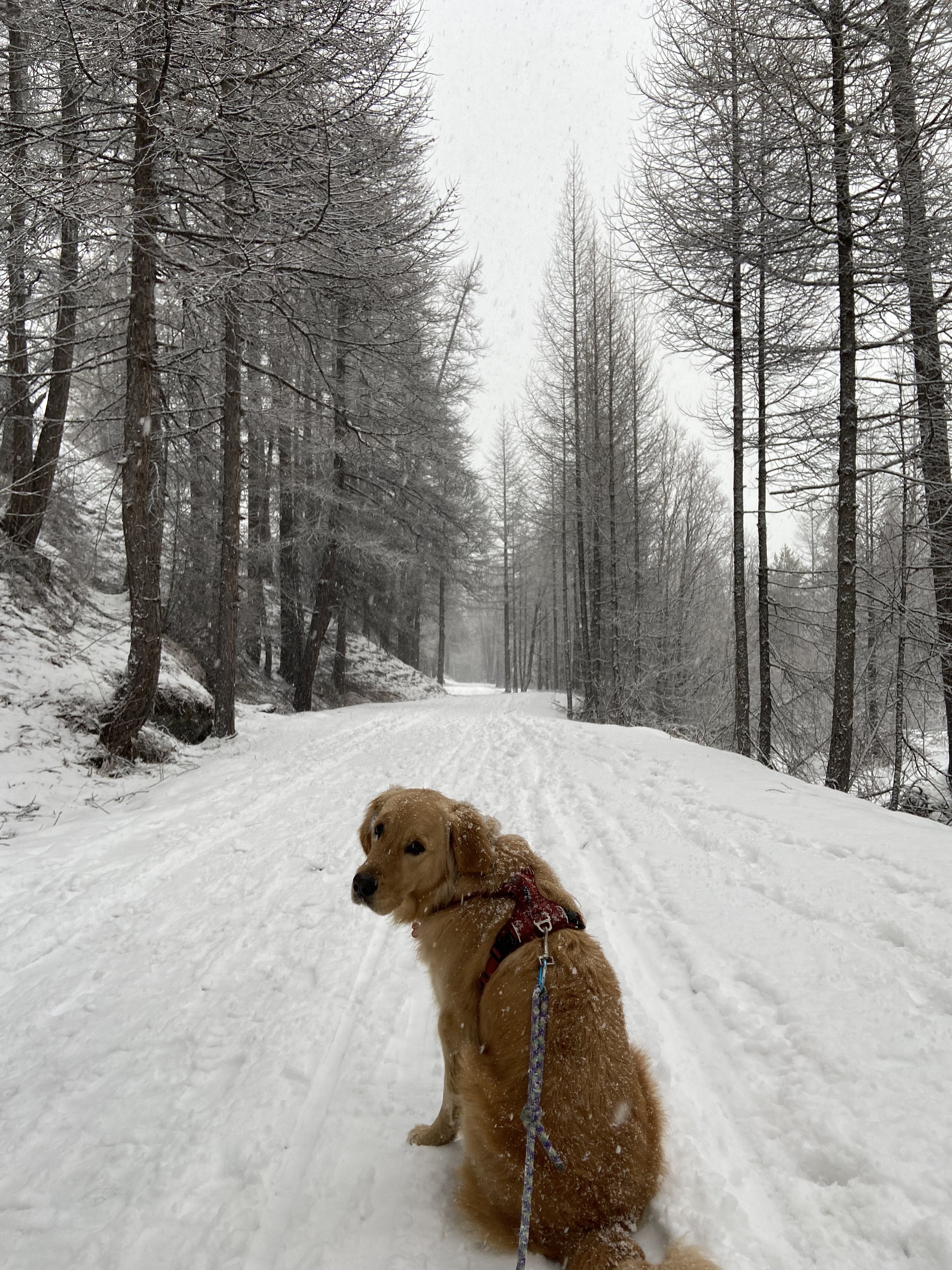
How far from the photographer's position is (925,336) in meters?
6.59

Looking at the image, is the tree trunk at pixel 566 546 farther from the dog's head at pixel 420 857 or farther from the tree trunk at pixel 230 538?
the dog's head at pixel 420 857

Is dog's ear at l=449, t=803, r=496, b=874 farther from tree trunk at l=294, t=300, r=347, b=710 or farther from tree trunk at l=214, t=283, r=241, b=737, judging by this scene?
tree trunk at l=294, t=300, r=347, b=710

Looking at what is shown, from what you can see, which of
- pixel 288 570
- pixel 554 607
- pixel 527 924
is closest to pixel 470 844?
pixel 527 924

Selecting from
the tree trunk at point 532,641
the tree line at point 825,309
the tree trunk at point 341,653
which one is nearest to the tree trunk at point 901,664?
the tree line at point 825,309

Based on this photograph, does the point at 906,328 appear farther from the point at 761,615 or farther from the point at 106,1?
the point at 106,1

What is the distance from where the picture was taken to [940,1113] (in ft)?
6.40

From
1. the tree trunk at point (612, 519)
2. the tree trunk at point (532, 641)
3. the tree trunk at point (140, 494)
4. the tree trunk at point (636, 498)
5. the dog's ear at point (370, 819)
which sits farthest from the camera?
the tree trunk at point (532, 641)

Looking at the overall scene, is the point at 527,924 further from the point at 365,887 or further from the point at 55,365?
the point at 55,365

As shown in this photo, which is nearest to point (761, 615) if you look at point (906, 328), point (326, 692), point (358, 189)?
point (906, 328)

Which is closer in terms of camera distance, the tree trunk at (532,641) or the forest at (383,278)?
the forest at (383,278)

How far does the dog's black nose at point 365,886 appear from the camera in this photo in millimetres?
2039

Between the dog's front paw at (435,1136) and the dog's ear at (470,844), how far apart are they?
85 centimetres

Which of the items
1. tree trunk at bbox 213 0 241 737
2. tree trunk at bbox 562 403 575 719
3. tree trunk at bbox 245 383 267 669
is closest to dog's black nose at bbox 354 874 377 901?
tree trunk at bbox 213 0 241 737

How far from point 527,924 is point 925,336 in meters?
8.09
